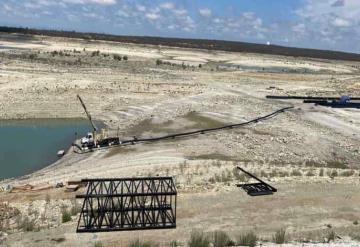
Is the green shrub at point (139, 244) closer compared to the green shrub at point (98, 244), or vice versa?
the green shrub at point (139, 244)

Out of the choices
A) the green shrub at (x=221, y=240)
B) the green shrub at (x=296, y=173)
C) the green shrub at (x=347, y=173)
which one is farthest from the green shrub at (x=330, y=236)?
the green shrub at (x=347, y=173)

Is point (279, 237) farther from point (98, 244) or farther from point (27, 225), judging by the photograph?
point (27, 225)

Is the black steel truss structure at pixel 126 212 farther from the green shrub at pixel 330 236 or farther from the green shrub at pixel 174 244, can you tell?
the green shrub at pixel 330 236

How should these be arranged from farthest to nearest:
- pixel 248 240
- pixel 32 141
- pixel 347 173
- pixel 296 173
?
pixel 32 141 → pixel 347 173 → pixel 296 173 → pixel 248 240

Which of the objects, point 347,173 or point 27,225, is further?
point 347,173

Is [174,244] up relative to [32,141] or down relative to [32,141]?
up

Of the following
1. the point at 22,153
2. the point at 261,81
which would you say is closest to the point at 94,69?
the point at 261,81

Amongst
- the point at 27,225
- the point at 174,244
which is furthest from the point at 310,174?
the point at 27,225
